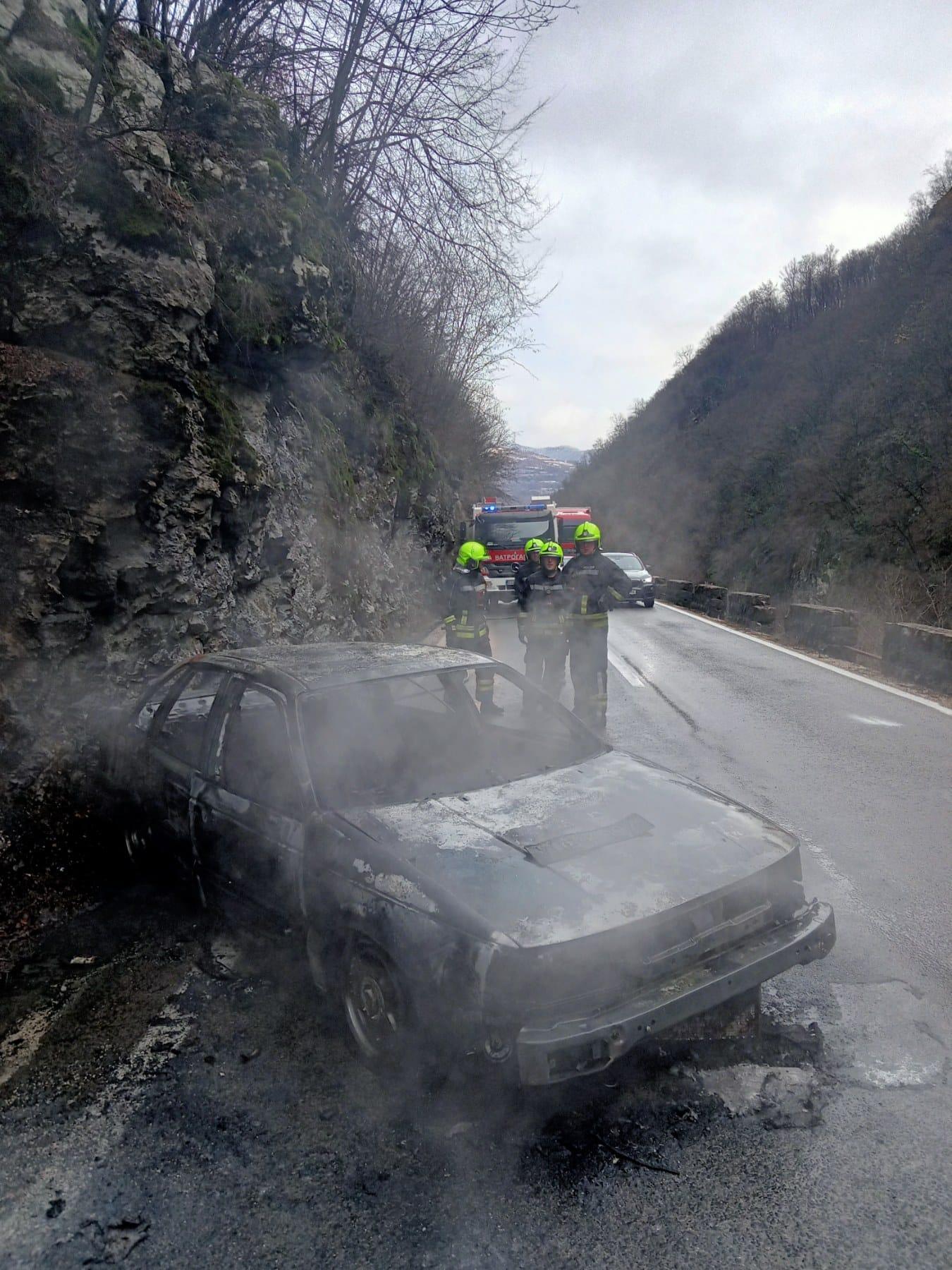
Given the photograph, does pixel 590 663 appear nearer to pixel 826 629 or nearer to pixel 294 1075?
pixel 294 1075

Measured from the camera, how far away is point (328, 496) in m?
12.8

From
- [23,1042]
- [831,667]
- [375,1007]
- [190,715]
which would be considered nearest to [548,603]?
[190,715]

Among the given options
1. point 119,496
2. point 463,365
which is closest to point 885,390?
point 463,365

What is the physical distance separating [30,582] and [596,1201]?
5.05m

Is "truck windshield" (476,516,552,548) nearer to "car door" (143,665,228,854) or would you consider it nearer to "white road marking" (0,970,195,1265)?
"car door" (143,665,228,854)

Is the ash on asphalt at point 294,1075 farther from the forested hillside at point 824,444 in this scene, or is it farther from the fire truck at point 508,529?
the fire truck at point 508,529

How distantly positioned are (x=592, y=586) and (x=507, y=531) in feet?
57.7

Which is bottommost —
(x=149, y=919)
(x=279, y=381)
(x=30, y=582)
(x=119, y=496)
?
(x=149, y=919)

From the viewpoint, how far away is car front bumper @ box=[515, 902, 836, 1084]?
2.63m

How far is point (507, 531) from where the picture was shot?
25.5 meters

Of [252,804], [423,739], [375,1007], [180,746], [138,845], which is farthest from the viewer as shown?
[138,845]

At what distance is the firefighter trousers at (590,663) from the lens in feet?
26.1

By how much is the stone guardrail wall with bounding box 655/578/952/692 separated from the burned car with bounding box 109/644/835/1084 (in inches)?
321

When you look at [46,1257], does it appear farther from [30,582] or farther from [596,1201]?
[30,582]
